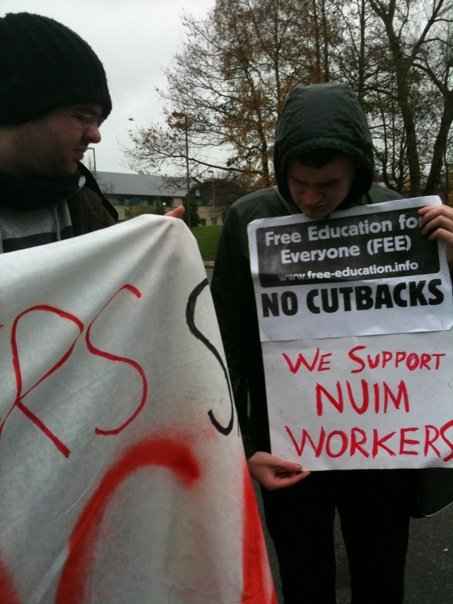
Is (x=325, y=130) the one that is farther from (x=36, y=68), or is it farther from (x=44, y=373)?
(x=44, y=373)

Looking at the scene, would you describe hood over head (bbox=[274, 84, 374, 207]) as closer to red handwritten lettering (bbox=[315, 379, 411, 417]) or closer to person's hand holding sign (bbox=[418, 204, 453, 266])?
person's hand holding sign (bbox=[418, 204, 453, 266])

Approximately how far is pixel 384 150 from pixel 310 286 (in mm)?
16597

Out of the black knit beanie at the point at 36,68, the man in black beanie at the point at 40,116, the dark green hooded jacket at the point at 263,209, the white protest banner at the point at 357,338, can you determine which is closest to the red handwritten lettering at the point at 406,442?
the white protest banner at the point at 357,338

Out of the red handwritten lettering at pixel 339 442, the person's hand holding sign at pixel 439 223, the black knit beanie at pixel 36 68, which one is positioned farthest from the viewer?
the red handwritten lettering at pixel 339 442

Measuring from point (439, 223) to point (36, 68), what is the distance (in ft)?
3.30

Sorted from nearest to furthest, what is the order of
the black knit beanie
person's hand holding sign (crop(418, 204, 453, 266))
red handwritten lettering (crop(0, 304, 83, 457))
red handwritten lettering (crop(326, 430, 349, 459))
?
1. red handwritten lettering (crop(0, 304, 83, 457))
2. the black knit beanie
3. person's hand holding sign (crop(418, 204, 453, 266))
4. red handwritten lettering (crop(326, 430, 349, 459))

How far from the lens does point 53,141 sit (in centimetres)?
142

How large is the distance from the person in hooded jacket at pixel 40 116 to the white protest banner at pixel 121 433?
0.89ft

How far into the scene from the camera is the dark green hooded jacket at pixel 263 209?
5.09 feet

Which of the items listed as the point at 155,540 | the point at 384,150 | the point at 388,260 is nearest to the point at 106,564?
the point at 155,540

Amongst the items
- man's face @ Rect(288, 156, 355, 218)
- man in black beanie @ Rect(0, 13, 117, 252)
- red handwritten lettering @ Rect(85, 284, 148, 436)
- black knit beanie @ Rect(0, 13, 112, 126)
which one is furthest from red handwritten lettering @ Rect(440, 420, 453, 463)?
black knit beanie @ Rect(0, 13, 112, 126)

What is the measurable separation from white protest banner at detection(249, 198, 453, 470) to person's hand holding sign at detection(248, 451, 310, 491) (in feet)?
0.12

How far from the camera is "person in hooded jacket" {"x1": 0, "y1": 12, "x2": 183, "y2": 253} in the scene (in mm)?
1376

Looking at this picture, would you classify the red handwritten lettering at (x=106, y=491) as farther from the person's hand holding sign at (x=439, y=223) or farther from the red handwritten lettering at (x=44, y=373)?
the person's hand holding sign at (x=439, y=223)
